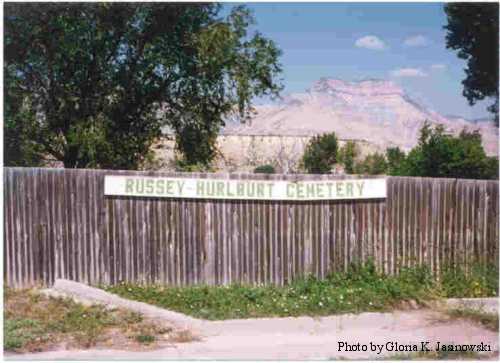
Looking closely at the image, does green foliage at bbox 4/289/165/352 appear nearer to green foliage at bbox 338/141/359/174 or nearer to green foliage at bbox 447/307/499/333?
green foliage at bbox 447/307/499/333

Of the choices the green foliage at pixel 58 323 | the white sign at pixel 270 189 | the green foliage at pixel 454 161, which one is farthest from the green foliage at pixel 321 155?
the green foliage at pixel 58 323

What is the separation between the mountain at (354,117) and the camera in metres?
105

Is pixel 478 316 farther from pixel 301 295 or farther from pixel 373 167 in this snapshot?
pixel 373 167

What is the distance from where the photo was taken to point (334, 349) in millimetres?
6367

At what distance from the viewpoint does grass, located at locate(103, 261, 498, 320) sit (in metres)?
7.55

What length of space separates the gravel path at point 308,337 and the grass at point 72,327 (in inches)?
9.6

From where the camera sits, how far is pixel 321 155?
4459 cm

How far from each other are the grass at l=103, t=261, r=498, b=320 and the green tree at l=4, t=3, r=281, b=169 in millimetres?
5154

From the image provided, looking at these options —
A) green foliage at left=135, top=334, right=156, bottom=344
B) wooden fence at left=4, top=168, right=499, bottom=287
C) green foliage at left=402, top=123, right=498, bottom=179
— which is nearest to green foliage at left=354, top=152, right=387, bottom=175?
green foliage at left=402, top=123, right=498, bottom=179

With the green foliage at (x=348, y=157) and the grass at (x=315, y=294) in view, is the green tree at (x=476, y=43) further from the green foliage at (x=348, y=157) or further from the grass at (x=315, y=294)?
the green foliage at (x=348, y=157)

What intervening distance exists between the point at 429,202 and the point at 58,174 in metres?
6.18

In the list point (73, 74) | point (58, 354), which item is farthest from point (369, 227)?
point (73, 74)

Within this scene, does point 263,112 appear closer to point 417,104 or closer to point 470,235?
point 417,104

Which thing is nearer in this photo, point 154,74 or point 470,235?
point 470,235
